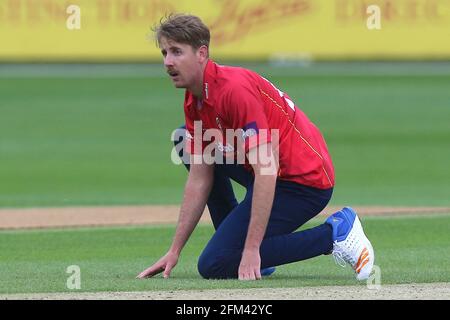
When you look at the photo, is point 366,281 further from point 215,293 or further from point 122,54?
point 122,54

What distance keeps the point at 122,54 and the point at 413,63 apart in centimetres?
737

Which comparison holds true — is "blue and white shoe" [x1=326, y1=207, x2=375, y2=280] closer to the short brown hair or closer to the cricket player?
the cricket player

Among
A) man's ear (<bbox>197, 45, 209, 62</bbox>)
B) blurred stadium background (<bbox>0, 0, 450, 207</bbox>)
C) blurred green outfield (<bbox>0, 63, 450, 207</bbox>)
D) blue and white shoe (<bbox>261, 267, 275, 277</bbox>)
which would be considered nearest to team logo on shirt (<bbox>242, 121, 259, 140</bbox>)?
man's ear (<bbox>197, 45, 209, 62</bbox>)

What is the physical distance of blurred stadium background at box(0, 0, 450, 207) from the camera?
66.1ft

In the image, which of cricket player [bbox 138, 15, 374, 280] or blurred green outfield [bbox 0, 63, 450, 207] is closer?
cricket player [bbox 138, 15, 374, 280]

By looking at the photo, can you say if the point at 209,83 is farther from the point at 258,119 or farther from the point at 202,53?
the point at 258,119

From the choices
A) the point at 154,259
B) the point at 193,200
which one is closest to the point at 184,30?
the point at 193,200

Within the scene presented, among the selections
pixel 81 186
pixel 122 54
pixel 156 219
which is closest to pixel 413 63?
pixel 122 54

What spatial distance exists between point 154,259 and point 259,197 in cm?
227

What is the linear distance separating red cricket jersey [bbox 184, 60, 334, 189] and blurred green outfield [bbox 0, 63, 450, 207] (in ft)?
20.5

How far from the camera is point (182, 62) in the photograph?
25.5 feet

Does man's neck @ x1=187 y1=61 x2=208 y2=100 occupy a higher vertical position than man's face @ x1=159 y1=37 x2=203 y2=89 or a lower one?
lower

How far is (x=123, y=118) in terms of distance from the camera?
24.1 m
